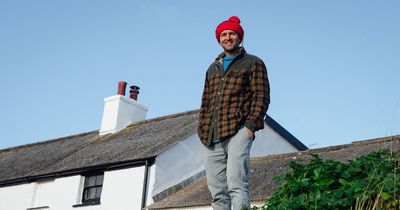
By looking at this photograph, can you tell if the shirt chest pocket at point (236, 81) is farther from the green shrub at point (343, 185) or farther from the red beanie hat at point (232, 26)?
the green shrub at point (343, 185)

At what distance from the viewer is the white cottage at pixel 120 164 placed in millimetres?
16859

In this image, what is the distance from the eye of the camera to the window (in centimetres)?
1783

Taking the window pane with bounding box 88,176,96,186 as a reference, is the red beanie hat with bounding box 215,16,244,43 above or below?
below

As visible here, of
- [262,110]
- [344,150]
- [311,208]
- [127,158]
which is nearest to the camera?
[311,208]

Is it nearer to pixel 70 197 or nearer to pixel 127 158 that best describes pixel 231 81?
pixel 127 158

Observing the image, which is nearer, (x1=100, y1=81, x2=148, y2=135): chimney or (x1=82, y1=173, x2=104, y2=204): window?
(x1=82, y1=173, x2=104, y2=204): window

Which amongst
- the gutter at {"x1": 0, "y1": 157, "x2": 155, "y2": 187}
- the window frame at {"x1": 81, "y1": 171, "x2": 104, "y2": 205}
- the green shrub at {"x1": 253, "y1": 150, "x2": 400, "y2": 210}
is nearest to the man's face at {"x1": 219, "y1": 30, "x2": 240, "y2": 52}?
the green shrub at {"x1": 253, "y1": 150, "x2": 400, "y2": 210}

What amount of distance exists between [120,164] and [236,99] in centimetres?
1214

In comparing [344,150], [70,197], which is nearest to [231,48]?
[344,150]

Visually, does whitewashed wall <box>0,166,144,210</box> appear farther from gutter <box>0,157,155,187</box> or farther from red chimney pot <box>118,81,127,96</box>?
red chimney pot <box>118,81,127,96</box>

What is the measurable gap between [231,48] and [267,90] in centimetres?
53

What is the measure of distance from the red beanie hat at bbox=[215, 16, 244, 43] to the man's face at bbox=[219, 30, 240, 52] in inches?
1.2

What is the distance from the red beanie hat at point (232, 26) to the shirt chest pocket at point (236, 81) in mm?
365

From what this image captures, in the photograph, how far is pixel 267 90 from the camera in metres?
5.42
